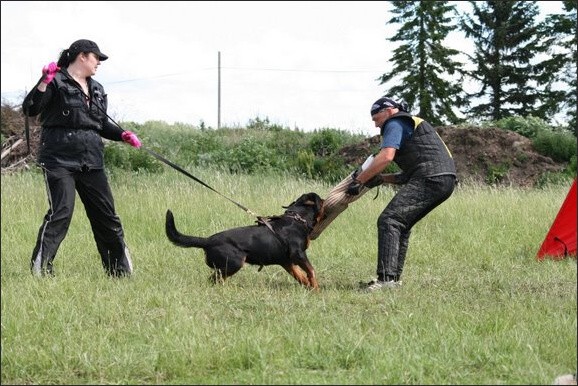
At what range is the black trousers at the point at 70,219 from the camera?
6.62 metres

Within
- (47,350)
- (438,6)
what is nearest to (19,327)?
(47,350)

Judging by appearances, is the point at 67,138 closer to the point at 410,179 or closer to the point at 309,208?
the point at 309,208

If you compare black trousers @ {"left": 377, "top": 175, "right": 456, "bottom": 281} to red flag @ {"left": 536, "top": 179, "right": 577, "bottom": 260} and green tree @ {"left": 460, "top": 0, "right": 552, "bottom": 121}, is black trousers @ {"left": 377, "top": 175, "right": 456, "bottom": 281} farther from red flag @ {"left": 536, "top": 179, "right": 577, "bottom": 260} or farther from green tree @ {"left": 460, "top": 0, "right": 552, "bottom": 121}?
green tree @ {"left": 460, "top": 0, "right": 552, "bottom": 121}

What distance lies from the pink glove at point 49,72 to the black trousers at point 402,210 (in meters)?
3.26

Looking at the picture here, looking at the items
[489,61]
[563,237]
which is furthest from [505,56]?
[563,237]

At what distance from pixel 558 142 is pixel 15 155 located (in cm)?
1411

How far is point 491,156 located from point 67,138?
14329 mm

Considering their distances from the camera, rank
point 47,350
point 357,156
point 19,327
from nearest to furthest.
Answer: point 47,350 < point 19,327 < point 357,156

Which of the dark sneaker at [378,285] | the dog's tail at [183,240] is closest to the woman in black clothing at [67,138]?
the dog's tail at [183,240]

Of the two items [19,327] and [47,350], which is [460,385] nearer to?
[47,350]

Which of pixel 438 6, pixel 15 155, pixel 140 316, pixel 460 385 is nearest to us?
pixel 460 385

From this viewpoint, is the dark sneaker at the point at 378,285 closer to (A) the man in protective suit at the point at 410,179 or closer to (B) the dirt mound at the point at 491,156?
(A) the man in protective suit at the point at 410,179

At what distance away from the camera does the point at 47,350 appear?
Result: 4.39 meters

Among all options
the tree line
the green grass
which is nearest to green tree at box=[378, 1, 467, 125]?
the tree line
